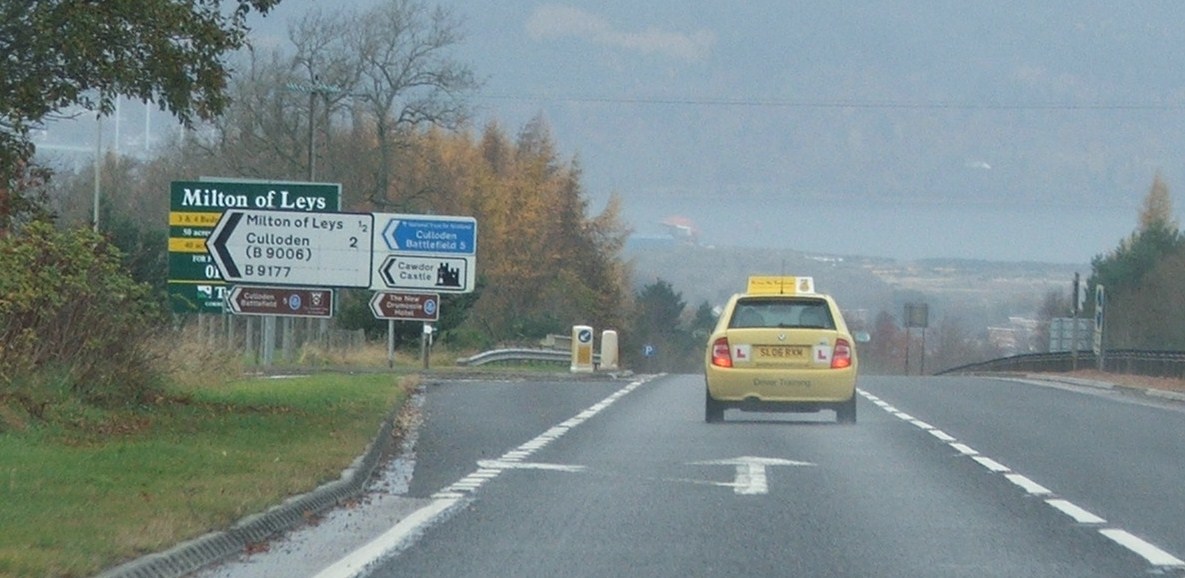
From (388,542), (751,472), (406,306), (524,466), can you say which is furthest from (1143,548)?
(406,306)

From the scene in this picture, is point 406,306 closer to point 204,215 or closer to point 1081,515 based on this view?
point 204,215

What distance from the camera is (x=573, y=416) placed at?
25.0 meters

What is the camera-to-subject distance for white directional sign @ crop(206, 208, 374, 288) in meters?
25.4

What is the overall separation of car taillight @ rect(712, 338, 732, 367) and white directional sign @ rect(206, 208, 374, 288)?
4.76 metres

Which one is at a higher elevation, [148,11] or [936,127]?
[936,127]

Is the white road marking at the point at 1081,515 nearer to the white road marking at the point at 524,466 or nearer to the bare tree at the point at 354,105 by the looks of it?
the white road marking at the point at 524,466

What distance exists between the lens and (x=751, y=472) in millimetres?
16547

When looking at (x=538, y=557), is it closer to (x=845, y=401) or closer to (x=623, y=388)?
(x=845, y=401)

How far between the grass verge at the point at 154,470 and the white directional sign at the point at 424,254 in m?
6.03

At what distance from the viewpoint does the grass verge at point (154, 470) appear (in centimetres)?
1002

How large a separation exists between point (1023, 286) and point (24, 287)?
13858 cm

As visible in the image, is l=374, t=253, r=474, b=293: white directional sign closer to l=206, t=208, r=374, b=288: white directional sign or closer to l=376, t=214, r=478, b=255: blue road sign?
l=206, t=208, r=374, b=288: white directional sign

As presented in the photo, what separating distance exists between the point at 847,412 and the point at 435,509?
11489mm

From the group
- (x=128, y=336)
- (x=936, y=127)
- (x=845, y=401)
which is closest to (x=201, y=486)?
(x=128, y=336)
